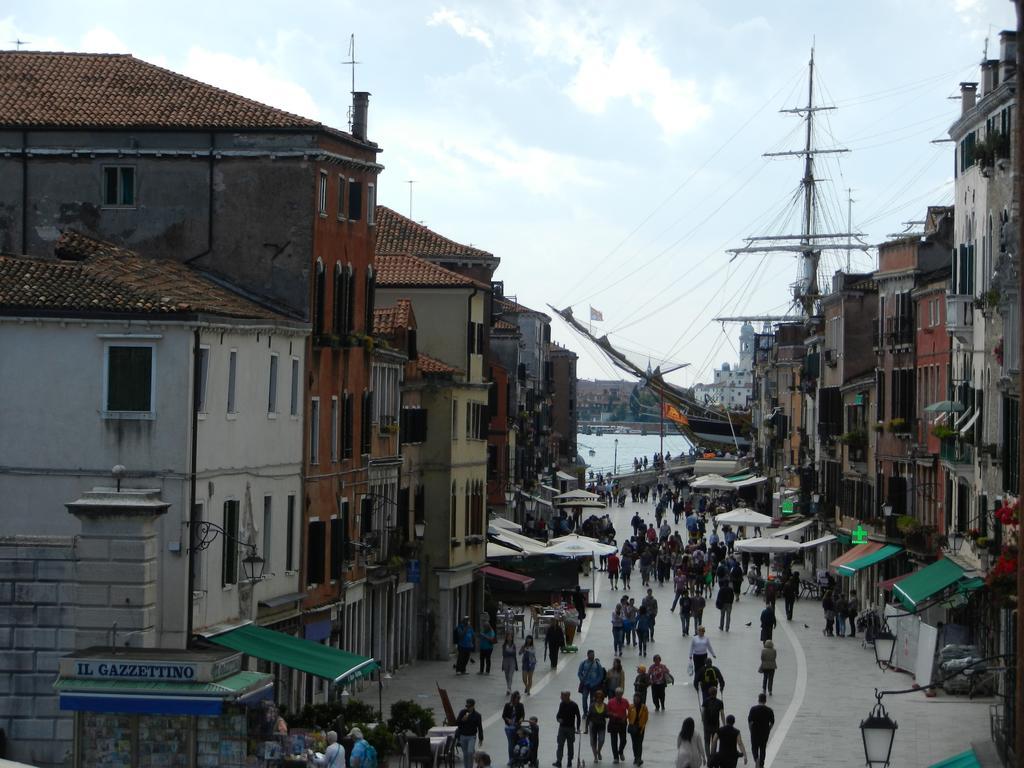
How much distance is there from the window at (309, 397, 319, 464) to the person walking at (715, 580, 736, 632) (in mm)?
18599

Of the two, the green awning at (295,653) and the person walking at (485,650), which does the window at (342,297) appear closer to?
the person walking at (485,650)

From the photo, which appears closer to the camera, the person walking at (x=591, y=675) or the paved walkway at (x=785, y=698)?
the paved walkway at (x=785, y=698)

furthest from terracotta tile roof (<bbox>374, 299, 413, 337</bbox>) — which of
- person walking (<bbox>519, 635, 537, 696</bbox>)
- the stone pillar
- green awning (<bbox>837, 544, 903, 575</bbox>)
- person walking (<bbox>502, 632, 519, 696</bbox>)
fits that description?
the stone pillar

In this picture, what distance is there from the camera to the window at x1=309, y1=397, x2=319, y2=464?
41103mm

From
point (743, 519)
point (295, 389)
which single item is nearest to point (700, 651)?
point (295, 389)

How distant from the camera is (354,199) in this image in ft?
144

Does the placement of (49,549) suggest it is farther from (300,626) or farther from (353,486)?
(353,486)

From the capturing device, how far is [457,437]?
2158 inches

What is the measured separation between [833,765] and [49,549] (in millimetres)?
13150

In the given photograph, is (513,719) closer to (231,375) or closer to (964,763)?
(231,375)

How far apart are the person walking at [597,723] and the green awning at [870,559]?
22065mm

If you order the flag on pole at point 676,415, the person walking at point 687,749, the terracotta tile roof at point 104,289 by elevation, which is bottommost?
the person walking at point 687,749

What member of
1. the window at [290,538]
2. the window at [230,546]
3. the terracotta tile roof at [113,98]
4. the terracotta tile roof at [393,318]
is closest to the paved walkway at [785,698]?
the window at [290,538]

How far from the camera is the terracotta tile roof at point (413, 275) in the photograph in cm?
5591
